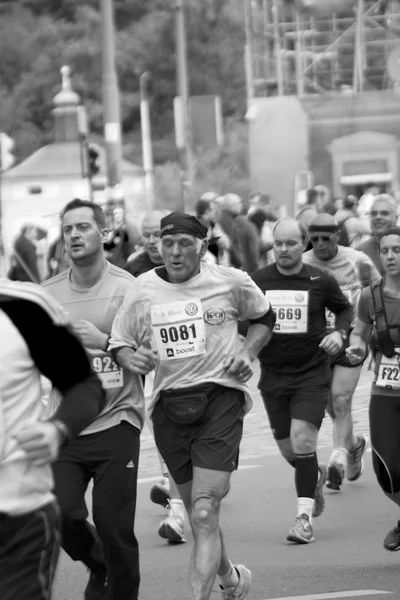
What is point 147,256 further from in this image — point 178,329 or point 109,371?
point 109,371

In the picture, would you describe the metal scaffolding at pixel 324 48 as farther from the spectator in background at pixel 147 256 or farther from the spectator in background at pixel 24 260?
the spectator in background at pixel 147 256

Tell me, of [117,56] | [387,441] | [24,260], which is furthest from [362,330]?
[117,56]

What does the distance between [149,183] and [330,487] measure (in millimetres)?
46490

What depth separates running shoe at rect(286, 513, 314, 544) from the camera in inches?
368

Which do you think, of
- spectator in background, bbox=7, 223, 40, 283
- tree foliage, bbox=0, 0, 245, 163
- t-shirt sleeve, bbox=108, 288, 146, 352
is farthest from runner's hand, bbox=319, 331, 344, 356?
tree foliage, bbox=0, 0, 245, 163

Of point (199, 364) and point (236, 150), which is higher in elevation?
point (199, 364)

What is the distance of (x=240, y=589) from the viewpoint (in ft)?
24.9

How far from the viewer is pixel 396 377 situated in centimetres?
865

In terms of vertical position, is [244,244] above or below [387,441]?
below

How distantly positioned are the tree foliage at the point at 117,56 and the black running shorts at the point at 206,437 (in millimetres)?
70203

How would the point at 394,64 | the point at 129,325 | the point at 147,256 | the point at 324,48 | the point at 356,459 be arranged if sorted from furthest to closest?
the point at 324,48 → the point at 394,64 → the point at 356,459 → the point at 147,256 → the point at 129,325

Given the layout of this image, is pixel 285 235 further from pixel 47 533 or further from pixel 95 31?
pixel 95 31

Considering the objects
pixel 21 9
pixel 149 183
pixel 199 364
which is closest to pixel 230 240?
A: pixel 199 364

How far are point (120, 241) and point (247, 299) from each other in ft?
20.7
